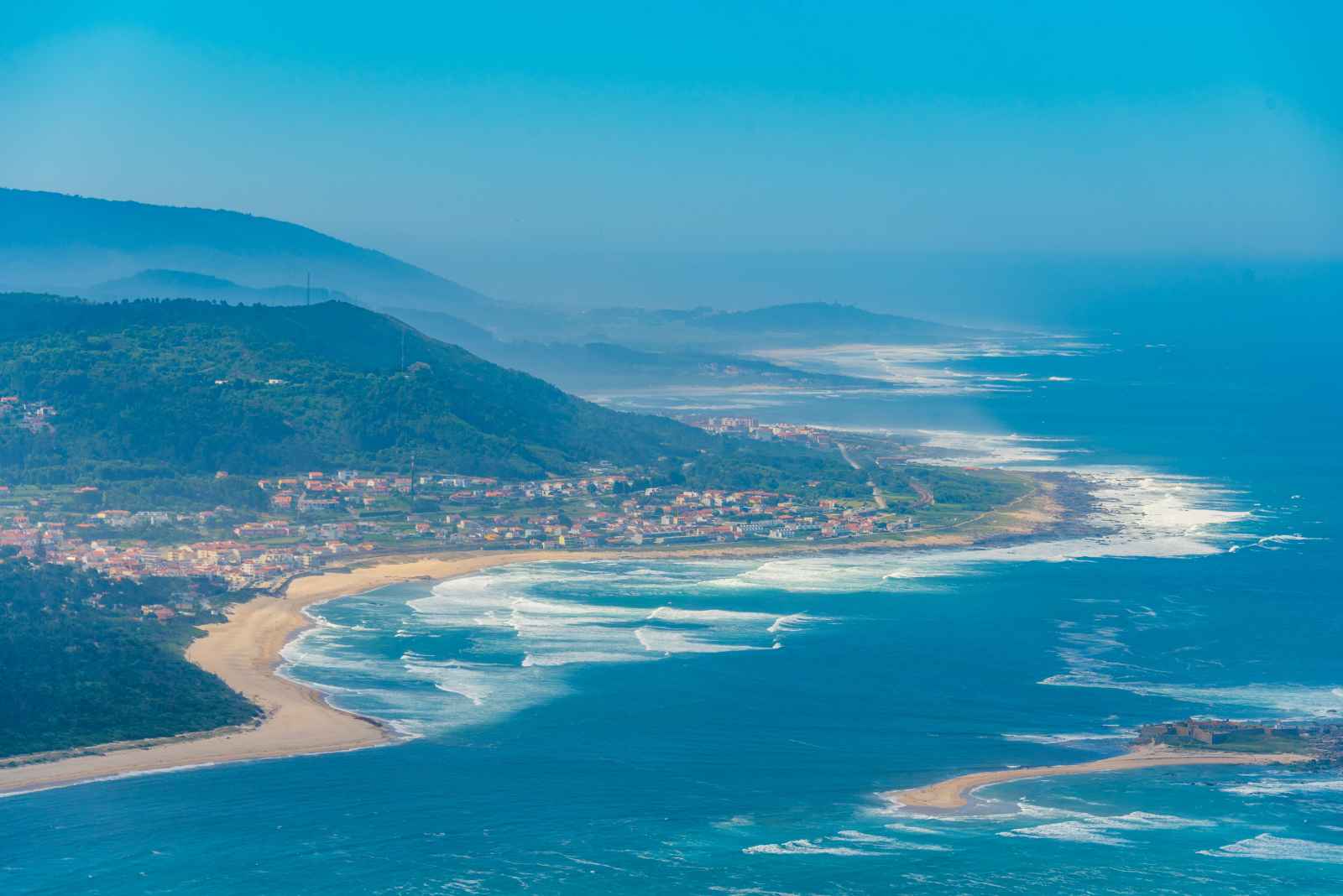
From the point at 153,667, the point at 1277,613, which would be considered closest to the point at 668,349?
the point at 1277,613

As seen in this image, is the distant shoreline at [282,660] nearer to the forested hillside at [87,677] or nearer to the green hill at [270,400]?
the forested hillside at [87,677]

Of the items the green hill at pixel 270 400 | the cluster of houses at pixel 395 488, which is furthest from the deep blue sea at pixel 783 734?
the green hill at pixel 270 400

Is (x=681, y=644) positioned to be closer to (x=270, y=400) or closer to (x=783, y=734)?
(x=783, y=734)

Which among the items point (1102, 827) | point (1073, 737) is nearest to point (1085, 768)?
point (1073, 737)

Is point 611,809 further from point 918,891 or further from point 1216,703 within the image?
point 1216,703

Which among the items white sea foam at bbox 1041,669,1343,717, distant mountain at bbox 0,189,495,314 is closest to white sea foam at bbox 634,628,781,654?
white sea foam at bbox 1041,669,1343,717

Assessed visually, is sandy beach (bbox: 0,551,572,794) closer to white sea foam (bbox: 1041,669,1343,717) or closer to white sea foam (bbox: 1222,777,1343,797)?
white sea foam (bbox: 1041,669,1343,717)
